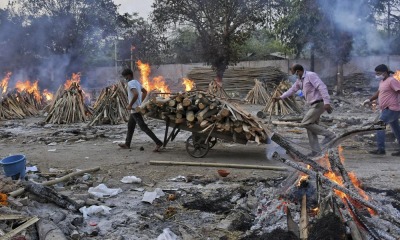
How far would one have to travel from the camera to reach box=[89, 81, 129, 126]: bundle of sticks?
14.0 m

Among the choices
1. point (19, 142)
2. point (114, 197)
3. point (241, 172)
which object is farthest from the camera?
point (19, 142)

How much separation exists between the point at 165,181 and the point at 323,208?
123 inches

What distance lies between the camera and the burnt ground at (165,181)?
4590 millimetres

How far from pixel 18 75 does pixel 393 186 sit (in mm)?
29345

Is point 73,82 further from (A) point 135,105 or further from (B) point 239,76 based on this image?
(B) point 239,76

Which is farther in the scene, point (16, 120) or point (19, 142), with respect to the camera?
point (16, 120)

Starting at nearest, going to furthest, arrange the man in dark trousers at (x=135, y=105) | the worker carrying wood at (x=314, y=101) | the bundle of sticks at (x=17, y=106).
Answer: the worker carrying wood at (x=314, y=101)
the man in dark trousers at (x=135, y=105)
the bundle of sticks at (x=17, y=106)

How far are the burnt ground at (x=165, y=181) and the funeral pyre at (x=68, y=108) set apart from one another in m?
3.53

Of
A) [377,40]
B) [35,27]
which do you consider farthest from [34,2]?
[377,40]

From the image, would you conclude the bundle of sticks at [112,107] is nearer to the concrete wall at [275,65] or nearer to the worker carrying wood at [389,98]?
the worker carrying wood at [389,98]

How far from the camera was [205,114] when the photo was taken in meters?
7.69

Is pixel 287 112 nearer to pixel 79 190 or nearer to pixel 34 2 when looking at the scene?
pixel 79 190

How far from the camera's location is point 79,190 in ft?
19.7

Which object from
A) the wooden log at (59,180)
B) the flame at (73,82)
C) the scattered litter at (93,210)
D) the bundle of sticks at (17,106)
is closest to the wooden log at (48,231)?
the scattered litter at (93,210)
